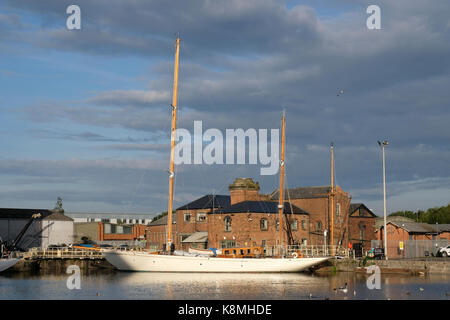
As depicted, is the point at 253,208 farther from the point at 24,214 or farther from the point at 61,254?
the point at 24,214

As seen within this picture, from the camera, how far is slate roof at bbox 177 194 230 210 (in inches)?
3629

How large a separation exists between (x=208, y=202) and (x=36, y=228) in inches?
1085

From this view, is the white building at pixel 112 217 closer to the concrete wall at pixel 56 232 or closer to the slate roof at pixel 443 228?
the concrete wall at pixel 56 232

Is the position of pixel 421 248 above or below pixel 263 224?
below

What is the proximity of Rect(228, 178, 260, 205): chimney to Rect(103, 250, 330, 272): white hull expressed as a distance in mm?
27351

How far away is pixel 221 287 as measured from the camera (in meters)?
48.4

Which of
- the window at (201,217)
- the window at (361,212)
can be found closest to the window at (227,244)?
the window at (201,217)

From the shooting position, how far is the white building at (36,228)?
90.9 meters

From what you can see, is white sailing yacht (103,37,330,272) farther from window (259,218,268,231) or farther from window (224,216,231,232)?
window (224,216,231,232)

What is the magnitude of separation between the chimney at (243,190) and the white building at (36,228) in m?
28.5

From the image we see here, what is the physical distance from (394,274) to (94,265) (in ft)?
122

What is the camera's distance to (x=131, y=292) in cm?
4497

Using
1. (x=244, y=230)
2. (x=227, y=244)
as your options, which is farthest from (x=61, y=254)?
(x=244, y=230)
